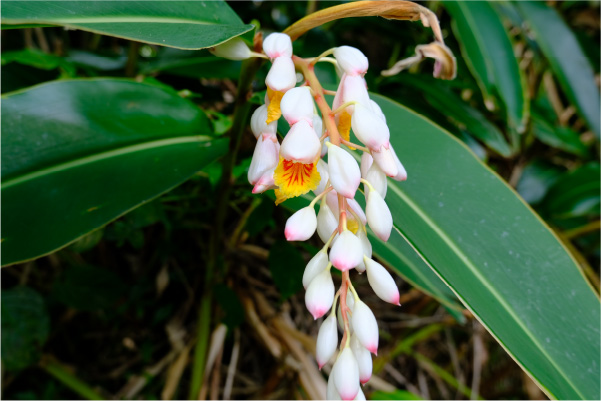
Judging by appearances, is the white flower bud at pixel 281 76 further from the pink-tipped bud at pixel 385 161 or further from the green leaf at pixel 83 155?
the green leaf at pixel 83 155

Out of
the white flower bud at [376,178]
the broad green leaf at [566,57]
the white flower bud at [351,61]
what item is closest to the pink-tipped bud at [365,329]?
the white flower bud at [376,178]

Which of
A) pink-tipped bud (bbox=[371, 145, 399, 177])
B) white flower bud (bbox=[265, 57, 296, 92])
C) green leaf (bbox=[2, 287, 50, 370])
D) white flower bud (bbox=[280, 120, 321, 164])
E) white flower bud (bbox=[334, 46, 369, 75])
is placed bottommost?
green leaf (bbox=[2, 287, 50, 370])

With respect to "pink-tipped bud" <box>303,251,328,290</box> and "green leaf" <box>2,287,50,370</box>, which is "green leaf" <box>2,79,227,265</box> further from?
"green leaf" <box>2,287,50,370</box>

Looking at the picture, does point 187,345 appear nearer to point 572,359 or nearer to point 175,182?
point 175,182

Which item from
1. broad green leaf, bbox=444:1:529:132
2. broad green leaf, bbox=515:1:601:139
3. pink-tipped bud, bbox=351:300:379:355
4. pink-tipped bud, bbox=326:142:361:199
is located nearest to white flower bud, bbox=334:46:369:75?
pink-tipped bud, bbox=326:142:361:199

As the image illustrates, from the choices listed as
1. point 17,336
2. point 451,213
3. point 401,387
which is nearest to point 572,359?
point 451,213

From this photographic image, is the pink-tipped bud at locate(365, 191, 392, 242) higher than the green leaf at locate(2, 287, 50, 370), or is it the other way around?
the pink-tipped bud at locate(365, 191, 392, 242)
